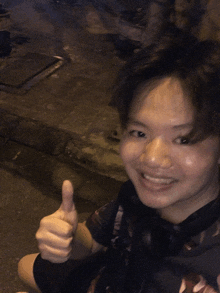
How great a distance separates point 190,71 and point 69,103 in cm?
276

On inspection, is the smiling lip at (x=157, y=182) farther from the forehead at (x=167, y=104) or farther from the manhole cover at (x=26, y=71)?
the manhole cover at (x=26, y=71)

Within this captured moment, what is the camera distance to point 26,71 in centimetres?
430

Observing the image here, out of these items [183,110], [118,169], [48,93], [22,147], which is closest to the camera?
[183,110]

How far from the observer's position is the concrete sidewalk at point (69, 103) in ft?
9.62

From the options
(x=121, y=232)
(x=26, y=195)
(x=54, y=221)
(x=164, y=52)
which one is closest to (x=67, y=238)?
(x=54, y=221)

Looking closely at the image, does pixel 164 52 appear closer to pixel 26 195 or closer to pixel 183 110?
pixel 183 110

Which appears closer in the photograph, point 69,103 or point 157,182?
point 157,182

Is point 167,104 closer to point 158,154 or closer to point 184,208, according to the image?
point 158,154

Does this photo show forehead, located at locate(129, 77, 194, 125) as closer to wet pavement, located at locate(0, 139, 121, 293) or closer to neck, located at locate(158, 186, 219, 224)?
neck, located at locate(158, 186, 219, 224)

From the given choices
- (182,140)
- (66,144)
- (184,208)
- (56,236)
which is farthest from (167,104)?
(66,144)

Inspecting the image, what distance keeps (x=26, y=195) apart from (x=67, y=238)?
61.6 inches

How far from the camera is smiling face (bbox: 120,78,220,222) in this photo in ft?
3.22

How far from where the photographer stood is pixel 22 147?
2.99 meters

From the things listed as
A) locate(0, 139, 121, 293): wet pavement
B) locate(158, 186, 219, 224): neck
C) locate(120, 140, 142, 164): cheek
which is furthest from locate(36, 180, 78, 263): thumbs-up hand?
locate(0, 139, 121, 293): wet pavement
